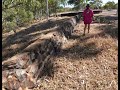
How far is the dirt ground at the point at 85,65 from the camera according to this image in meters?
8.06

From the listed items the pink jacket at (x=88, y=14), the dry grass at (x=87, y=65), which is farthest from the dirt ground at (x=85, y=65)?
the pink jacket at (x=88, y=14)

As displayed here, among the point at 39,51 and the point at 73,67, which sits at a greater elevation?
the point at 39,51

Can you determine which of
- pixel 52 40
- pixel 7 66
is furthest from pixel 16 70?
pixel 52 40

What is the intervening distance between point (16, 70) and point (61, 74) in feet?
6.19

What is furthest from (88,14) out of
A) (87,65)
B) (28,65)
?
(28,65)

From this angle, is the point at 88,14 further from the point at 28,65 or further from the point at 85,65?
the point at 28,65

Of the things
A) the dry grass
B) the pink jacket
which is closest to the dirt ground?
the dry grass

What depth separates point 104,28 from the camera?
13.1m

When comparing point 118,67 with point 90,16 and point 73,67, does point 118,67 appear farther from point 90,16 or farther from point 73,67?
point 90,16

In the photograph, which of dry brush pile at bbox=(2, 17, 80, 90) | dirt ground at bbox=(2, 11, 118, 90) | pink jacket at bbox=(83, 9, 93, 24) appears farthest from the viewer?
pink jacket at bbox=(83, 9, 93, 24)

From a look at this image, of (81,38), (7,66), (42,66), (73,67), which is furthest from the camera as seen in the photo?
(81,38)

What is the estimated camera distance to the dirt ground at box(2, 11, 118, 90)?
8062mm

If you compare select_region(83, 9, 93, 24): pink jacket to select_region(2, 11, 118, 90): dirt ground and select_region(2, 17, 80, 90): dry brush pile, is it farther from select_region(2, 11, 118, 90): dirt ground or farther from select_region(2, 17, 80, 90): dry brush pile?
select_region(2, 17, 80, 90): dry brush pile

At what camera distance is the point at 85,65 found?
918cm
